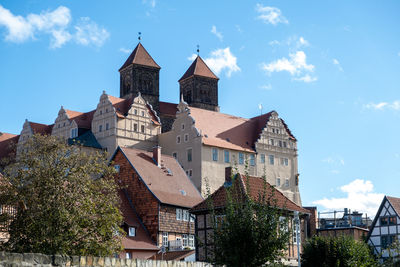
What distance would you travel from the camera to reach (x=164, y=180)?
50.0 m

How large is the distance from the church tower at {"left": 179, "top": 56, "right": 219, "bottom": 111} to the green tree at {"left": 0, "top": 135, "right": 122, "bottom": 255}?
7408 centimetres

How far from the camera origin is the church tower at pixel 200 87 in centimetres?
10250

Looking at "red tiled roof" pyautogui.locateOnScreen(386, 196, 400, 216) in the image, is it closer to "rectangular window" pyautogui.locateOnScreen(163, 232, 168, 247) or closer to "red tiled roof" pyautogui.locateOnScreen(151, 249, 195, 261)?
"red tiled roof" pyautogui.locateOnScreen(151, 249, 195, 261)

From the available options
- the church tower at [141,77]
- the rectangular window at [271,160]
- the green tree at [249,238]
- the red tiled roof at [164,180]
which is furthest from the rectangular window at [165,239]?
the church tower at [141,77]

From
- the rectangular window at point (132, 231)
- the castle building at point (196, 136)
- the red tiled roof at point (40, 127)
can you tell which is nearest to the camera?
the rectangular window at point (132, 231)

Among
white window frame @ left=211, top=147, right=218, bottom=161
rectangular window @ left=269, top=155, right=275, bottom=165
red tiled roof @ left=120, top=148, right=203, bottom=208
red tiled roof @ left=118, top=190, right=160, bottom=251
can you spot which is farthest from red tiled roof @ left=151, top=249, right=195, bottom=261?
rectangular window @ left=269, top=155, right=275, bottom=165

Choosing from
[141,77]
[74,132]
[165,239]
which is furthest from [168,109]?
[165,239]

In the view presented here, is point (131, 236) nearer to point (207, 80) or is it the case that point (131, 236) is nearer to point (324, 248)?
point (324, 248)

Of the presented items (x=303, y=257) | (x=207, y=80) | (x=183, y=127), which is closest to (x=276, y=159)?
(x=183, y=127)

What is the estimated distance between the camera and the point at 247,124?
83500 mm

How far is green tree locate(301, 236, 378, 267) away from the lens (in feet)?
110

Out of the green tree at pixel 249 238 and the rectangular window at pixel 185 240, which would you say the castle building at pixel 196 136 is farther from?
the green tree at pixel 249 238

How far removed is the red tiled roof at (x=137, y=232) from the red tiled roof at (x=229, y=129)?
27.0 meters

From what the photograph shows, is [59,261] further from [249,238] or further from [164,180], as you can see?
[164,180]
